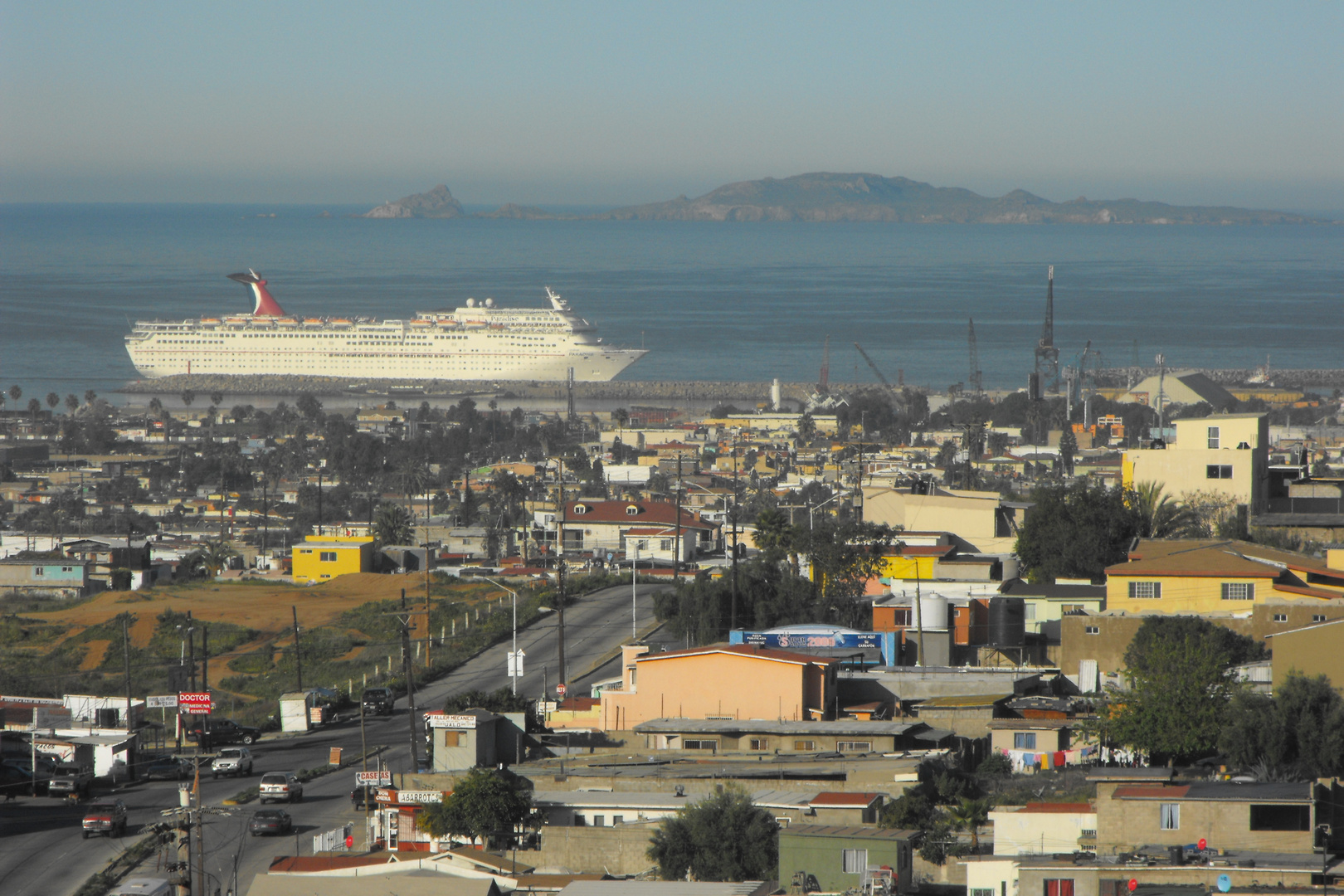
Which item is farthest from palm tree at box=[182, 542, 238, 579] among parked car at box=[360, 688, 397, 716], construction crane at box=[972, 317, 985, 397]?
construction crane at box=[972, 317, 985, 397]

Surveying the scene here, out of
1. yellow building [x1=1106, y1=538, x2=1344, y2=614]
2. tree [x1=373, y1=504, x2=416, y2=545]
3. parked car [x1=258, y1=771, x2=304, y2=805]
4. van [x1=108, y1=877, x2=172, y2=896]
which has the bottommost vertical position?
tree [x1=373, y1=504, x2=416, y2=545]

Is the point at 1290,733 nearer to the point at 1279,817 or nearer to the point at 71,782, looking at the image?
the point at 1279,817

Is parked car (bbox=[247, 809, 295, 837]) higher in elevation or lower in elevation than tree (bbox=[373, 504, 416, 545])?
higher

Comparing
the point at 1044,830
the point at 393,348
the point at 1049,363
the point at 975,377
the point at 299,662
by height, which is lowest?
the point at 975,377

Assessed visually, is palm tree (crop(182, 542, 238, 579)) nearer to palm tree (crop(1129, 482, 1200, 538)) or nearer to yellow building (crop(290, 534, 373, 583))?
yellow building (crop(290, 534, 373, 583))

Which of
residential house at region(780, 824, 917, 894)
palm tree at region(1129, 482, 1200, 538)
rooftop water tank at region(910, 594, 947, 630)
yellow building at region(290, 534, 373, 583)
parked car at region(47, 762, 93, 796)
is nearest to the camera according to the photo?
residential house at region(780, 824, 917, 894)

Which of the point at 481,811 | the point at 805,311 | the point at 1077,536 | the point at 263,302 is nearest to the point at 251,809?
the point at 481,811
